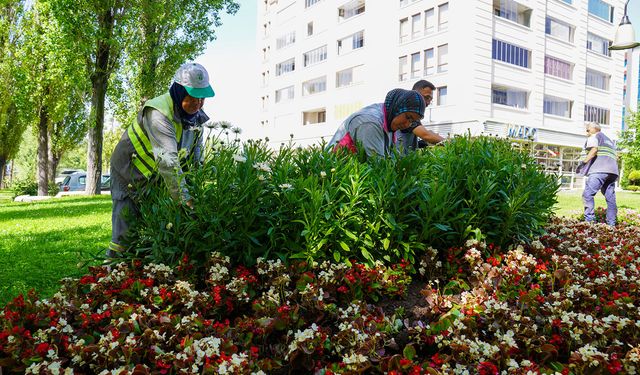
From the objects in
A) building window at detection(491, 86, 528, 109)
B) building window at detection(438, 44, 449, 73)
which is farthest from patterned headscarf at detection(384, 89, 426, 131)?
building window at detection(491, 86, 528, 109)

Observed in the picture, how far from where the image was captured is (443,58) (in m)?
29.5

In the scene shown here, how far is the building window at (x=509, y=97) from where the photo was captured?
2984cm

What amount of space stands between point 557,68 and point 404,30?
11.5 m

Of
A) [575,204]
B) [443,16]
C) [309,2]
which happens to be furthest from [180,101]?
[309,2]

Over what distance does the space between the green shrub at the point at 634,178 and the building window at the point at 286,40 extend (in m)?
30.8

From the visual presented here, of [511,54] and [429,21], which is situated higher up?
[429,21]

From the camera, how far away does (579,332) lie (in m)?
2.44

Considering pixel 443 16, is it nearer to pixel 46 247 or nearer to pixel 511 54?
pixel 511 54

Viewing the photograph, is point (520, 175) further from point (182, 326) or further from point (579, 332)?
point (182, 326)

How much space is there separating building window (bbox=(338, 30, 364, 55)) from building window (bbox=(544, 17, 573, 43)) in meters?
13.1

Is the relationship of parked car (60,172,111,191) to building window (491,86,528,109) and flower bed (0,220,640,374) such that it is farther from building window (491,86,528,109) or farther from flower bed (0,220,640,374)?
flower bed (0,220,640,374)

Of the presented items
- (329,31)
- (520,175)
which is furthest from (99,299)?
(329,31)

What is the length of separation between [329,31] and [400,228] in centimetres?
3782

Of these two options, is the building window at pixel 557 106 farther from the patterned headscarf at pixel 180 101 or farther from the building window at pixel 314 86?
the patterned headscarf at pixel 180 101
